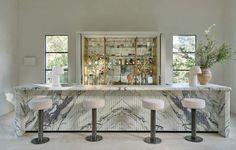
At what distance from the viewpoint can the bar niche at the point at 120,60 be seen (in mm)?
6344

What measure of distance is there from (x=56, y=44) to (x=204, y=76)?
14.9 feet

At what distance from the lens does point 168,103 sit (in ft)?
13.9

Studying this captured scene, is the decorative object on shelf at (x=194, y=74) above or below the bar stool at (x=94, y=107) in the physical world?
above

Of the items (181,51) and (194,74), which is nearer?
(194,74)

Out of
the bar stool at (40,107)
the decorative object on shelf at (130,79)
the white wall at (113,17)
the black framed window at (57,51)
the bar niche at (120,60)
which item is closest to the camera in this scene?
the bar stool at (40,107)

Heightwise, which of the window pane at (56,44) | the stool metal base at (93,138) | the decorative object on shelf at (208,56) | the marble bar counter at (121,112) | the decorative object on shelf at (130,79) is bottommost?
the stool metal base at (93,138)

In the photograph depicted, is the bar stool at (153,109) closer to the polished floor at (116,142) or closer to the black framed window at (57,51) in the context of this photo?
the polished floor at (116,142)

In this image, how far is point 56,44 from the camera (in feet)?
21.9

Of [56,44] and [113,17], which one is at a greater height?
[113,17]

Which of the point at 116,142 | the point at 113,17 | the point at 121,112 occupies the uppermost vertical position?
the point at 113,17

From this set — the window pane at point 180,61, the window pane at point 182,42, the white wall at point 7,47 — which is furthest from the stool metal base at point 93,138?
the window pane at point 182,42

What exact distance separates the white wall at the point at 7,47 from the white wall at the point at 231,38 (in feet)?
21.1

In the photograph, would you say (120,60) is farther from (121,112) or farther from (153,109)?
(153,109)

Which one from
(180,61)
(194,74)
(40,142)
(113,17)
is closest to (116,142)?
(40,142)
